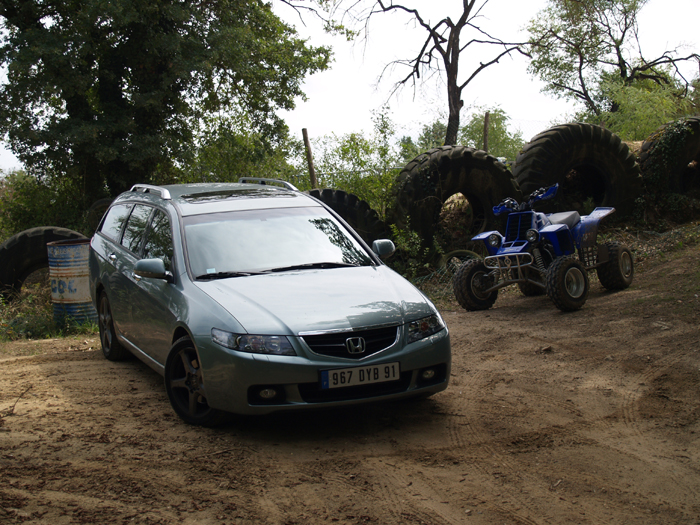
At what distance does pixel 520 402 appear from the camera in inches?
189

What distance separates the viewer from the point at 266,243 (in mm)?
5035

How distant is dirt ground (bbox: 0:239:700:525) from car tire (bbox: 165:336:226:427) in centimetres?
9

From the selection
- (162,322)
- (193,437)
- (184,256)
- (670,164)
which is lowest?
(193,437)

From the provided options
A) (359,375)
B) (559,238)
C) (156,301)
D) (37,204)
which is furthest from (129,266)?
(37,204)

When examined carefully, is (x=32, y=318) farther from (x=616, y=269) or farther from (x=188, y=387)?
(x=616, y=269)

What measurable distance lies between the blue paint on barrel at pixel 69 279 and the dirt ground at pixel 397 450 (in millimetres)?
2883

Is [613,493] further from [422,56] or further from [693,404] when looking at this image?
[422,56]

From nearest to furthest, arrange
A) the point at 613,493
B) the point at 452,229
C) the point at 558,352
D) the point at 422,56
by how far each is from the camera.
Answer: the point at 613,493, the point at 558,352, the point at 452,229, the point at 422,56

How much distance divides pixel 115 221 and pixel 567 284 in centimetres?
522

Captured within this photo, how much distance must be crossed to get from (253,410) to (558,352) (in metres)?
3.41

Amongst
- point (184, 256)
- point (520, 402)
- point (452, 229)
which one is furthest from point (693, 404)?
point (452, 229)

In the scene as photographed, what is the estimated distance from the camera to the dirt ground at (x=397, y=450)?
3.11m

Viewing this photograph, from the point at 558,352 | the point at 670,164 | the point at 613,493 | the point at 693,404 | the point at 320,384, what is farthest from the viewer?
the point at 670,164

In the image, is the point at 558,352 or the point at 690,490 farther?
the point at 558,352
